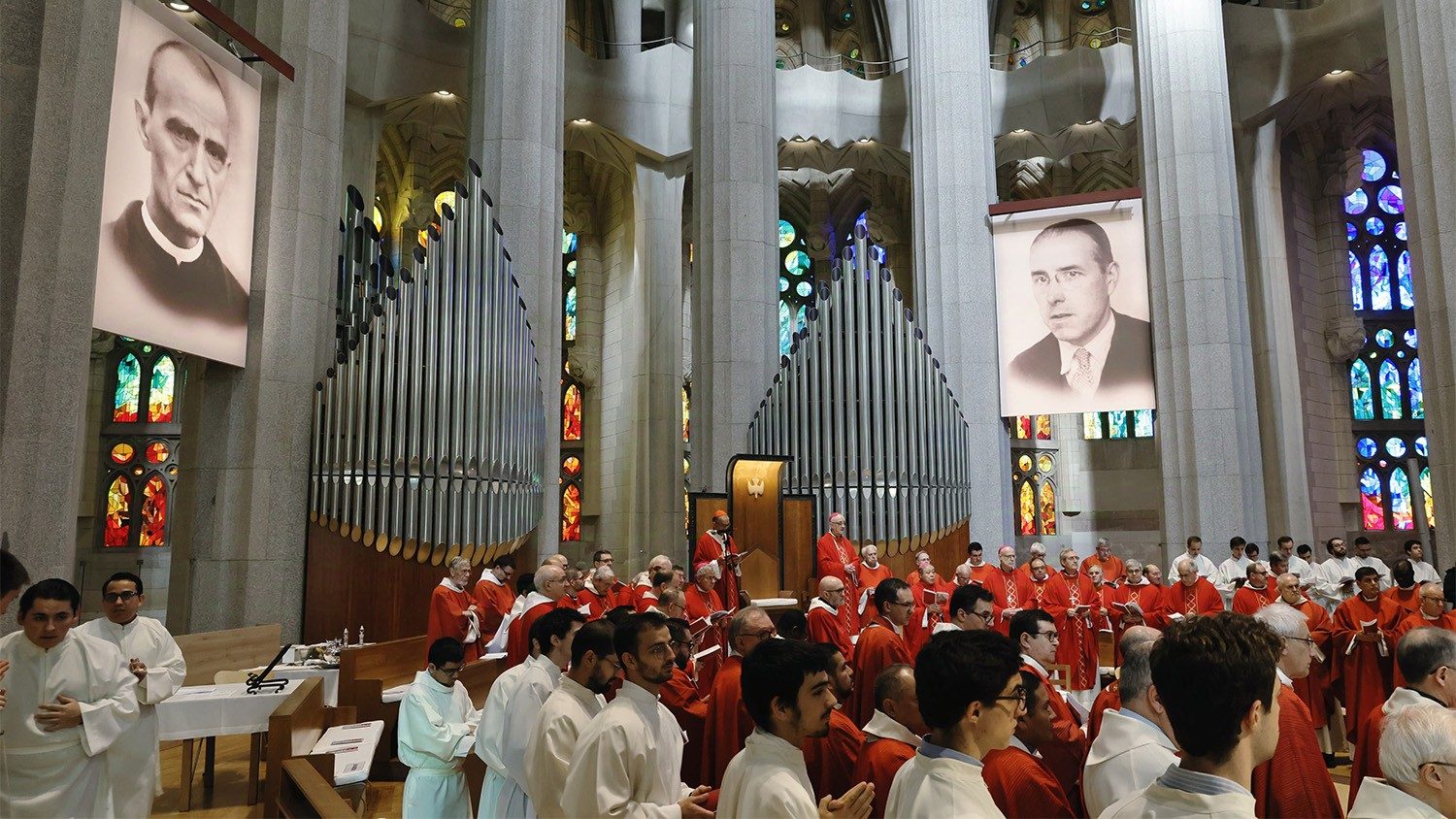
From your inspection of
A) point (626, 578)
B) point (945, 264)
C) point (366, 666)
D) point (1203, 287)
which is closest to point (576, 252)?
point (626, 578)

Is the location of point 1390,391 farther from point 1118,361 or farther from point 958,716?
point 958,716

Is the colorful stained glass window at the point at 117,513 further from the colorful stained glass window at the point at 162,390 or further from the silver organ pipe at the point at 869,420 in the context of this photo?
the silver organ pipe at the point at 869,420

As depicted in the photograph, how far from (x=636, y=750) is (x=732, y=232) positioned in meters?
13.3

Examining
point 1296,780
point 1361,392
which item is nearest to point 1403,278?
point 1361,392

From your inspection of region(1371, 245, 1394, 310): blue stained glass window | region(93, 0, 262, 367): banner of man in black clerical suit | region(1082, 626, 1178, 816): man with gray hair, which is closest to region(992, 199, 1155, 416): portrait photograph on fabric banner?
region(1371, 245, 1394, 310): blue stained glass window

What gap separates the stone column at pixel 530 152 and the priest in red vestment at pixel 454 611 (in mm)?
4472

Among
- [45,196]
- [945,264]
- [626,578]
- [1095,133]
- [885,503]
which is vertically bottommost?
[626,578]

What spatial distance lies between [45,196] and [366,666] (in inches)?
166

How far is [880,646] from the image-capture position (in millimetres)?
5809

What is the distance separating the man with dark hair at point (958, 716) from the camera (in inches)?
100

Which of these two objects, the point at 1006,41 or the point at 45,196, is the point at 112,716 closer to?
the point at 45,196

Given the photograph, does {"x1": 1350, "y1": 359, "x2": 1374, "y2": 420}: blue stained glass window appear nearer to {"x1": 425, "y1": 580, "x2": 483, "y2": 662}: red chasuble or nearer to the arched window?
the arched window

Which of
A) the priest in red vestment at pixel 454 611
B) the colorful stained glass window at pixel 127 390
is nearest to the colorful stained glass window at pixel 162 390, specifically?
the colorful stained glass window at pixel 127 390

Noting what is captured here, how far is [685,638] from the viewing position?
16.6ft
